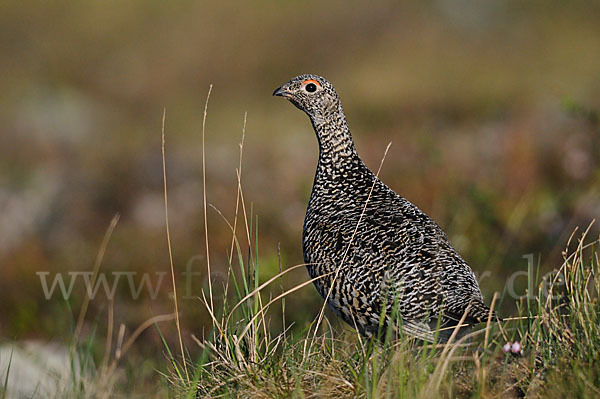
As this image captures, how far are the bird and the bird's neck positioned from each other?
0.84 ft

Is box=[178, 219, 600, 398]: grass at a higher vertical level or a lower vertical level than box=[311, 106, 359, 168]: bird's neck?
lower

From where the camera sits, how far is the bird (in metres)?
3.92

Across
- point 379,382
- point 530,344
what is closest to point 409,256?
point 530,344

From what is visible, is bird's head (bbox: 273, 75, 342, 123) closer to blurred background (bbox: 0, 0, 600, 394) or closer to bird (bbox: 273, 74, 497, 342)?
bird (bbox: 273, 74, 497, 342)

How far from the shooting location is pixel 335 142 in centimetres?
517

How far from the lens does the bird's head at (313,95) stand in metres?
5.21

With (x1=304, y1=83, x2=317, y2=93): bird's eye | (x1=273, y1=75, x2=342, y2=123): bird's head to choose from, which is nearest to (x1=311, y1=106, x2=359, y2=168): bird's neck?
(x1=273, y1=75, x2=342, y2=123): bird's head

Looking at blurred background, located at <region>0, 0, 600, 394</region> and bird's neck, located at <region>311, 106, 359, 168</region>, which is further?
blurred background, located at <region>0, 0, 600, 394</region>

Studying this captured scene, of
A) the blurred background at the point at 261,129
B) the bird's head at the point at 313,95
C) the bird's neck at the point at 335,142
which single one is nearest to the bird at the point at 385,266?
the bird's neck at the point at 335,142

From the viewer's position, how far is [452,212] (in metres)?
9.20

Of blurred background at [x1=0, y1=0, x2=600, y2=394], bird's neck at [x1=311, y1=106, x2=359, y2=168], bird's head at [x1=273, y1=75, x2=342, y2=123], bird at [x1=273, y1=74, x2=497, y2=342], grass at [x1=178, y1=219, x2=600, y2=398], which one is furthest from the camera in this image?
blurred background at [x1=0, y1=0, x2=600, y2=394]

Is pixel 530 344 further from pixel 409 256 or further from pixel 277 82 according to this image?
pixel 277 82

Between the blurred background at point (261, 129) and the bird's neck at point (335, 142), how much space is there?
1433mm

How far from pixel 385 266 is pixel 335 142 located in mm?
1353
